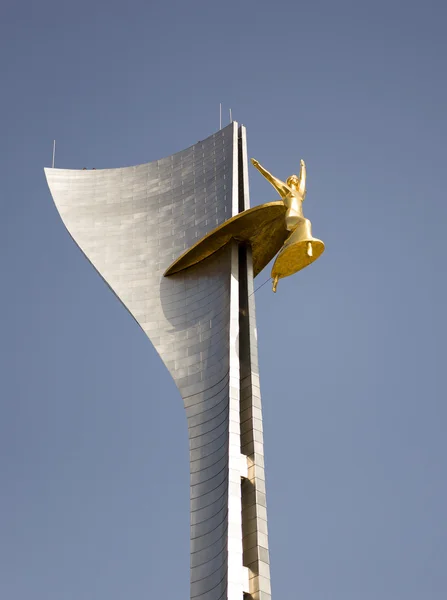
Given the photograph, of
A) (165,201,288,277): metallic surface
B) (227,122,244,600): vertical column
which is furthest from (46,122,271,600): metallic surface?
(165,201,288,277): metallic surface

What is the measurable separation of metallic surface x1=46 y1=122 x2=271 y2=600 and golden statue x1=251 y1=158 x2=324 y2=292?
37.3 inches

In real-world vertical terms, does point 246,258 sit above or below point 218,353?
above

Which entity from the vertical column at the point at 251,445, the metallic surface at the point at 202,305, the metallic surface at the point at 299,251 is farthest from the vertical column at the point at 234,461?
the metallic surface at the point at 299,251

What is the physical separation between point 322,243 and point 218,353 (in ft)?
11.4

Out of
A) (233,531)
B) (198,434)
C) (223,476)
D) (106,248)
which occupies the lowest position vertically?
(233,531)

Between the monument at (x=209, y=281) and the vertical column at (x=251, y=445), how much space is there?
26mm

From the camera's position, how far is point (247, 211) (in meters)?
25.3

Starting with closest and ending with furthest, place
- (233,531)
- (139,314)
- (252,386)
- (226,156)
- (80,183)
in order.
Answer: (233,531) < (252,386) < (139,314) < (226,156) < (80,183)

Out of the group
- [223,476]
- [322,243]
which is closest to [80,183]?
[322,243]

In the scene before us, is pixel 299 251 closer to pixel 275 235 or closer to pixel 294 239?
pixel 294 239

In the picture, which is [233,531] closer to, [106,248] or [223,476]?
[223,476]

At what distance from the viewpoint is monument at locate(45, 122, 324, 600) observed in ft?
70.7

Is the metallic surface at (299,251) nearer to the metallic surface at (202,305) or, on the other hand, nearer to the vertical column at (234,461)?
the metallic surface at (202,305)

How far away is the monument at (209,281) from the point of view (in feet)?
70.7
